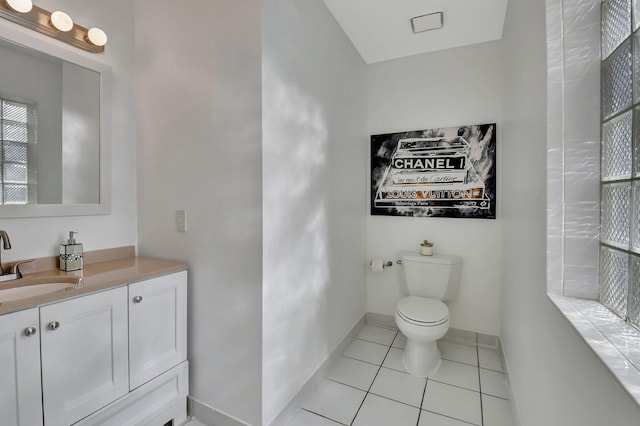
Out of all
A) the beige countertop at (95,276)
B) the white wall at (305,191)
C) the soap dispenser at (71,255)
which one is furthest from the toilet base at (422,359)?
the soap dispenser at (71,255)

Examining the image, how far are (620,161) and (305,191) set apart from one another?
1.31 metres

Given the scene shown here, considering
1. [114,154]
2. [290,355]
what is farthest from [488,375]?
[114,154]

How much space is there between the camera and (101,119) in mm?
1631

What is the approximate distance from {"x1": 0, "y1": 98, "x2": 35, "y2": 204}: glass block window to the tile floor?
1.75m

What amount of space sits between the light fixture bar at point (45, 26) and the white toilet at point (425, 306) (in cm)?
249

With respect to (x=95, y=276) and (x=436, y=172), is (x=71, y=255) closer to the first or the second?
(x=95, y=276)

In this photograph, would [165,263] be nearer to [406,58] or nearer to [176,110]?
[176,110]

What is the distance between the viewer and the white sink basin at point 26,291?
1.19 m

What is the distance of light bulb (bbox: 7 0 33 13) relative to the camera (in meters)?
1.27

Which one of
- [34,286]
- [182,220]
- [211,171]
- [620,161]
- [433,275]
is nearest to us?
[620,161]

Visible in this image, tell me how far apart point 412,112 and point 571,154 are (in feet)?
5.84

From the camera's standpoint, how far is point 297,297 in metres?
1.65

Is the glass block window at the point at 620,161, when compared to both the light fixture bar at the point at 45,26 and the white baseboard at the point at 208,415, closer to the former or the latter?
the white baseboard at the point at 208,415

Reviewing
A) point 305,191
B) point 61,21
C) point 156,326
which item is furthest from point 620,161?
point 61,21
